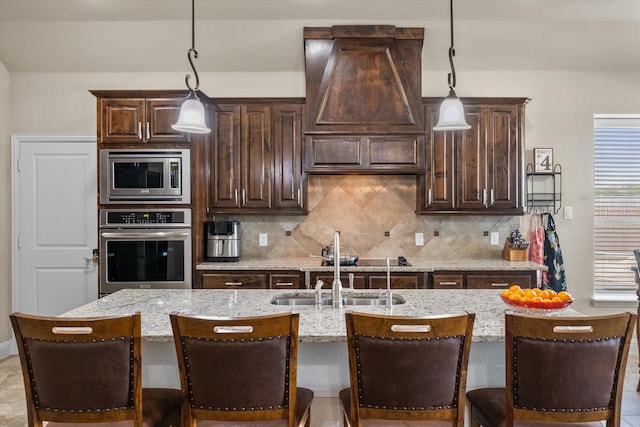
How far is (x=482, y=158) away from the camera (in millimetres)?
3922

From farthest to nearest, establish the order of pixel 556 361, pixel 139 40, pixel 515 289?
pixel 139 40
pixel 515 289
pixel 556 361

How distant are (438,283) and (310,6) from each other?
260 centimetres

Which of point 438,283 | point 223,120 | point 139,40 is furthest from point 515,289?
point 139,40

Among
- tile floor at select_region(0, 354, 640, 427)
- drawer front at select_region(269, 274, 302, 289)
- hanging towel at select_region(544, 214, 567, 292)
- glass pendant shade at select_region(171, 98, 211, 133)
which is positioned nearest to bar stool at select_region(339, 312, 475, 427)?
glass pendant shade at select_region(171, 98, 211, 133)

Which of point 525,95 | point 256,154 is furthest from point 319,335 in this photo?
point 525,95

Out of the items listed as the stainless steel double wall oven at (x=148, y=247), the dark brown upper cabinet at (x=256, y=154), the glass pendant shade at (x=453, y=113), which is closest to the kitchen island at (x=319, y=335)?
the glass pendant shade at (x=453, y=113)

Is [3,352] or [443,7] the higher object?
[443,7]

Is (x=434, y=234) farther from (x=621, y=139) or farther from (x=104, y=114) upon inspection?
(x=104, y=114)

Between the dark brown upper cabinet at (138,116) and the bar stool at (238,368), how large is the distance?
2597 millimetres

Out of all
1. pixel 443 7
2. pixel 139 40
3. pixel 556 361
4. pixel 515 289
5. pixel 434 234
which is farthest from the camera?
pixel 434 234

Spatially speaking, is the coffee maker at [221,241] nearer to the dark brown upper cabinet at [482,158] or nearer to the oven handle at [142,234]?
the oven handle at [142,234]

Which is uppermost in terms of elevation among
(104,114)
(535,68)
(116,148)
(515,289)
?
(535,68)

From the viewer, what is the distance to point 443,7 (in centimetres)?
362

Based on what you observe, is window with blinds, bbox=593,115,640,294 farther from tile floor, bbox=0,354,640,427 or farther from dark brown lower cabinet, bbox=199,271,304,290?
Result: dark brown lower cabinet, bbox=199,271,304,290
